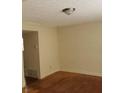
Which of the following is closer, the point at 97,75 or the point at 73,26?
the point at 97,75

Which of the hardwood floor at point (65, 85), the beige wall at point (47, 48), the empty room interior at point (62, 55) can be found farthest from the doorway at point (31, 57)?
the hardwood floor at point (65, 85)

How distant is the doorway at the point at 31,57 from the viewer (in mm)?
4328

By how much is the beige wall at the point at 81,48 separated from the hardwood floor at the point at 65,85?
53cm

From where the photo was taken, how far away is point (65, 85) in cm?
378

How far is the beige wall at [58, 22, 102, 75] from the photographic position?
15.1 feet

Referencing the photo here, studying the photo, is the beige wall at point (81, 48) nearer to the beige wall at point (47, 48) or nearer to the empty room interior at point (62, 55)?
the empty room interior at point (62, 55)

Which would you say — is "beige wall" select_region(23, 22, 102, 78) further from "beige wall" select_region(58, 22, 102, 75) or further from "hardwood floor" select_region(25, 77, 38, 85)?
"hardwood floor" select_region(25, 77, 38, 85)
